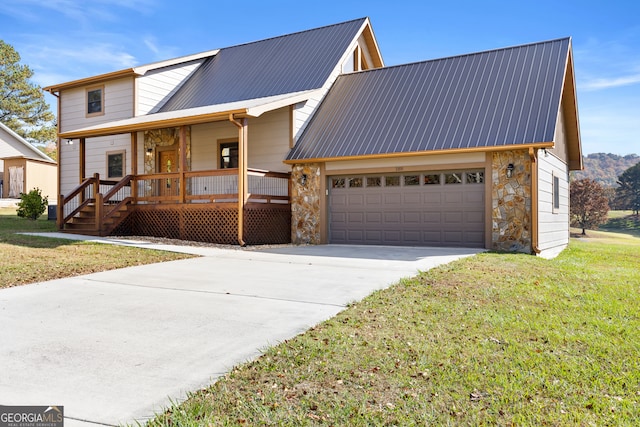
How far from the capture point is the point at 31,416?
2959mm

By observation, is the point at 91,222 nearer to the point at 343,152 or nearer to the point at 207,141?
the point at 207,141

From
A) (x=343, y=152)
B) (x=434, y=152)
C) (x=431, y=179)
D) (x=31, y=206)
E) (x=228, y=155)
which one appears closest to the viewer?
(x=434, y=152)

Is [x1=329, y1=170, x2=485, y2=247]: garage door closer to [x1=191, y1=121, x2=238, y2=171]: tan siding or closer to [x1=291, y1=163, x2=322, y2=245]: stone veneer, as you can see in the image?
[x1=291, y1=163, x2=322, y2=245]: stone veneer

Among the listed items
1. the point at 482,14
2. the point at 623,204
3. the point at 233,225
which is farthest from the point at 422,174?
the point at 623,204

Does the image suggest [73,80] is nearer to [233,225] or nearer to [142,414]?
[233,225]

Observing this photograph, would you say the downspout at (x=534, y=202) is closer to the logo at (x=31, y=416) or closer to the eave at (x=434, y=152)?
the eave at (x=434, y=152)

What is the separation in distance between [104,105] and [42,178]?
1460 centimetres

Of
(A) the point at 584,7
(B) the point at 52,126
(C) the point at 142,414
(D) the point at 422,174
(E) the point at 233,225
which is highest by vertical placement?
(A) the point at 584,7

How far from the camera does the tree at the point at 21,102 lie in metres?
39.6

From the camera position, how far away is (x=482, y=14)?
24891mm

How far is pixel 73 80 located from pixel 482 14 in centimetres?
2024

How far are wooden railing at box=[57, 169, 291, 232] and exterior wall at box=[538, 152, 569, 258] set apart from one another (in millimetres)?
7484

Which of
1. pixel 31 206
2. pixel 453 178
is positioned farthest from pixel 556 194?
pixel 31 206

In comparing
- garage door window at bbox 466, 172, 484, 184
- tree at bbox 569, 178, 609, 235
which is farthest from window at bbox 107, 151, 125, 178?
tree at bbox 569, 178, 609, 235
